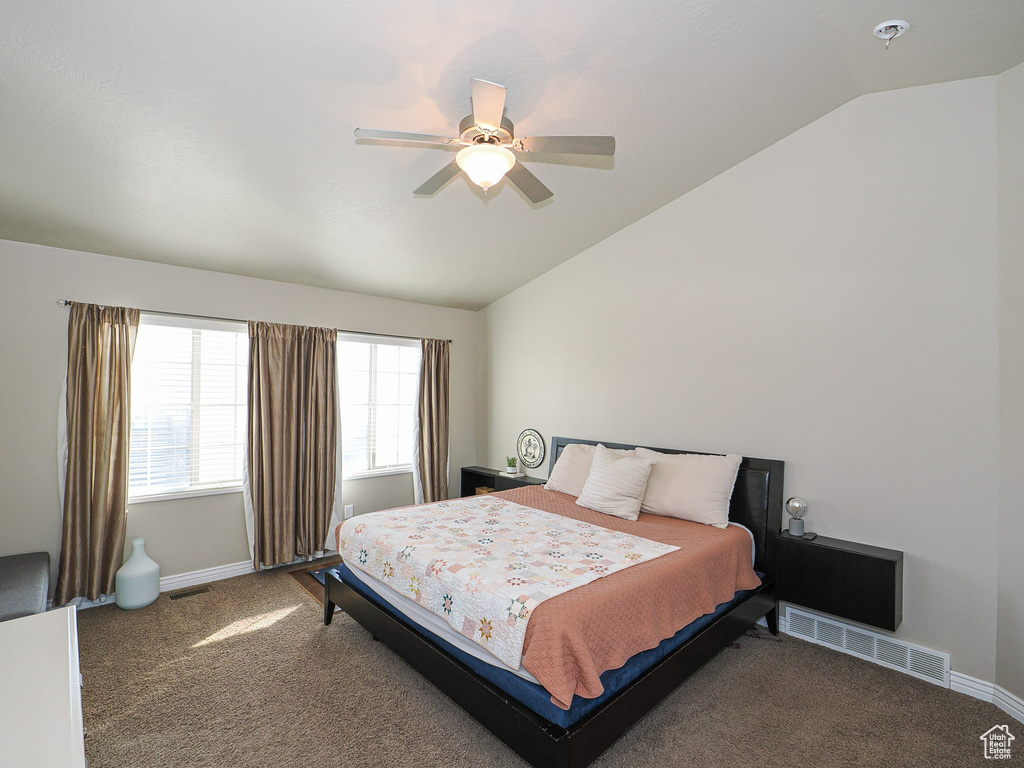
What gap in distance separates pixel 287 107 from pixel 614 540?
108 inches

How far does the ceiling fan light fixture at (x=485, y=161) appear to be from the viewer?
6.75 feet

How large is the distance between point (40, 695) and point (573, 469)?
322 centimetres

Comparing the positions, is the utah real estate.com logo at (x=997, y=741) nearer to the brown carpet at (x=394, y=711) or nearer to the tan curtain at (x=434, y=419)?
the brown carpet at (x=394, y=711)

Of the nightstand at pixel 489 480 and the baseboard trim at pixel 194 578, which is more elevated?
the nightstand at pixel 489 480

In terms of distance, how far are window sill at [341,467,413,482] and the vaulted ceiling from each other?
2165 mm

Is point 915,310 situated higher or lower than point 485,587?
higher

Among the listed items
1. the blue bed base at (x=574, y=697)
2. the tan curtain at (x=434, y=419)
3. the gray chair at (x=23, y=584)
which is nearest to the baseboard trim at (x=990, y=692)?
the blue bed base at (x=574, y=697)

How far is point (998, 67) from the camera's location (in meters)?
2.40

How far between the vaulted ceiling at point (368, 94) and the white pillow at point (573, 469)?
1.94 metres

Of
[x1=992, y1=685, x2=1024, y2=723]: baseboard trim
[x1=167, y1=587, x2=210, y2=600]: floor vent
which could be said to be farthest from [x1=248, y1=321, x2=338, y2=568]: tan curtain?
[x1=992, y1=685, x2=1024, y2=723]: baseboard trim

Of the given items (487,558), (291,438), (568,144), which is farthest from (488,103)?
(291,438)

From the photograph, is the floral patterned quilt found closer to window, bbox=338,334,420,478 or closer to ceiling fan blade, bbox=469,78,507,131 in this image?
window, bbox=338,334,420,478

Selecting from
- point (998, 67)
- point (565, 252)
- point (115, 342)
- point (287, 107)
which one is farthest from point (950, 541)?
point (115, 342)

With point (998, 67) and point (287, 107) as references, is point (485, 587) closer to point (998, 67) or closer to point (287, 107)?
point (287, 107)
